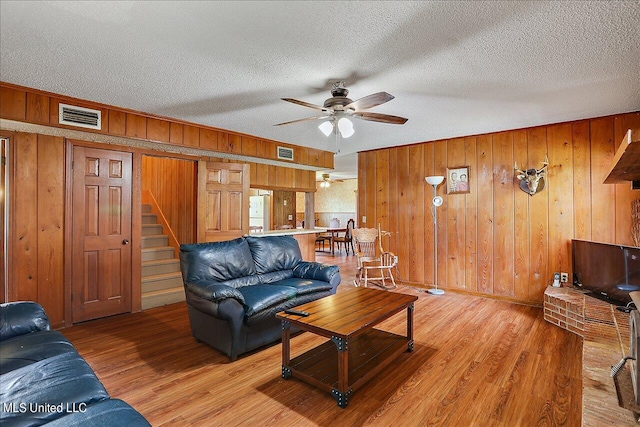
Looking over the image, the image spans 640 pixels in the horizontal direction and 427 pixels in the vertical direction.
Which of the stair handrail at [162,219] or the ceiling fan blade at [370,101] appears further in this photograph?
the stair handrail at [162,219]

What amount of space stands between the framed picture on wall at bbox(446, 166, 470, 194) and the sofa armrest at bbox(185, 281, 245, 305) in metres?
3.64

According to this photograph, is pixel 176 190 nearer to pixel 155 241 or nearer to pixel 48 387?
pixel 155 241

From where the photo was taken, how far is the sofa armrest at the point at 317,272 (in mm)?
3494

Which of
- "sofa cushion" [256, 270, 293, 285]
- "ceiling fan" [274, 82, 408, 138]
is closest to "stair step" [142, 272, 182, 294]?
"sofa cushion" [256, 270, 293, 285]

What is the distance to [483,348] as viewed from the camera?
2820mm

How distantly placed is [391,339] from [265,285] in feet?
4.33

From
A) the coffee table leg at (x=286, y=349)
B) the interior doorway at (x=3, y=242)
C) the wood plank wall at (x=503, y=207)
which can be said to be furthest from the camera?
the wood plank wall at (x=503, y=207)

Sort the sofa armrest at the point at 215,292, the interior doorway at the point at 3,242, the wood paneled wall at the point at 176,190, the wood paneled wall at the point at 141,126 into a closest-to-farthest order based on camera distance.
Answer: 1. the sofa armrest at the point at 215,292
2. the wood paneled wall at the point at 141,126
3. the interior doorway at the point at 3,242
4. the wood paneled wall at the point at 176,190

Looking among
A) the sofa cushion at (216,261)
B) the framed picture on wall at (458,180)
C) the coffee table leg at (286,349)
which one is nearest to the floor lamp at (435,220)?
the framed picture on wall at (458,180)

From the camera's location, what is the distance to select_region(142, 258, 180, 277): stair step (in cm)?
456

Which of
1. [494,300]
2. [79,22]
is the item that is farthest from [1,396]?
[494,300]

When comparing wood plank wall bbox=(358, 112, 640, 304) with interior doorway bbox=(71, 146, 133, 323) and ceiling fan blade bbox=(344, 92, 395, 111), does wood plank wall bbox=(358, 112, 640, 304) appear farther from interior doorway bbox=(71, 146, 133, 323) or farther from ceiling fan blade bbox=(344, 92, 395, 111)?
interior doorway bbox=(71, 146, 133, 323)

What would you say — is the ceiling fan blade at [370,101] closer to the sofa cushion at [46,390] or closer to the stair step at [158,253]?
the sofa cushion at [46,390]

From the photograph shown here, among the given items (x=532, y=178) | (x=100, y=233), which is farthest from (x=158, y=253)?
(x=532, y=178)
